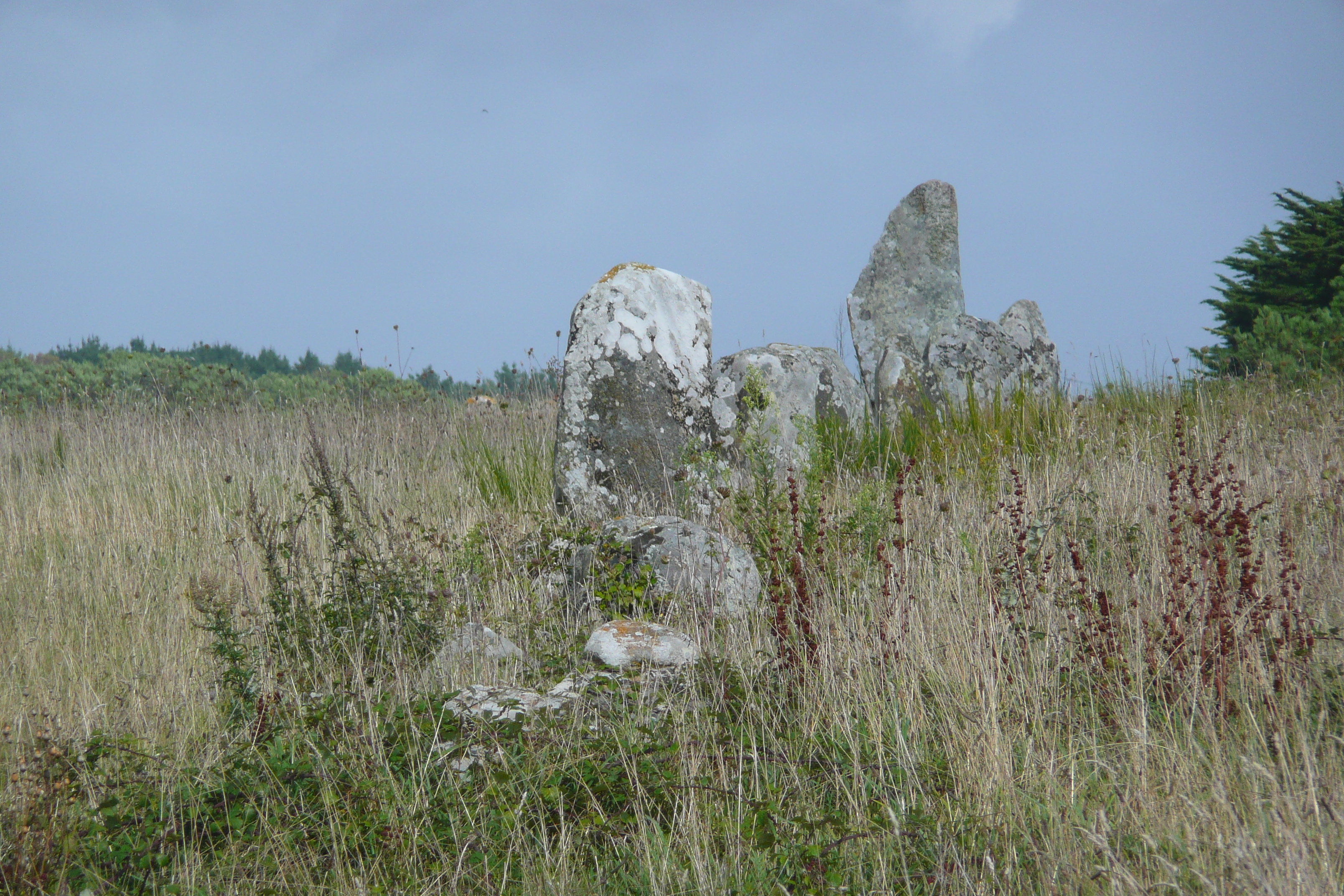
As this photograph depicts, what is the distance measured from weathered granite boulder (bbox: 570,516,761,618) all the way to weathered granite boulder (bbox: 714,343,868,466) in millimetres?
2639

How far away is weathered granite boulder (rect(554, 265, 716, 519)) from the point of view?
6836 millimetres

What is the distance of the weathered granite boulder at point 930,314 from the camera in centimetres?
1000

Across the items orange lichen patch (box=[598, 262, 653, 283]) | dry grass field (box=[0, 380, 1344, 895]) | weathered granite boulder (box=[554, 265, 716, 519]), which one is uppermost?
orange lichen patch (box=[598, 262, 653, 283])

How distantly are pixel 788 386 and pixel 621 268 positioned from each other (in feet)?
6.69

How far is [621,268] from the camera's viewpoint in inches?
285

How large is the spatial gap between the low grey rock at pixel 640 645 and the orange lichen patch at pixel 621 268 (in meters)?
3.69

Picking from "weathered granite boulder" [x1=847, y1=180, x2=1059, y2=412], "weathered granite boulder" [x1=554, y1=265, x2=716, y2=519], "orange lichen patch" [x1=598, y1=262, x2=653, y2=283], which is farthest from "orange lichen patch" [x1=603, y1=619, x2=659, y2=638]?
"weathered granite boulder" [x1=847, y1=180, x2=1059, y2=412]

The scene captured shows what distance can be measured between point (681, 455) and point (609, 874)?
14.6 ft

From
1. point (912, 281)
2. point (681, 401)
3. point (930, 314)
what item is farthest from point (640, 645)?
point (912, 281)

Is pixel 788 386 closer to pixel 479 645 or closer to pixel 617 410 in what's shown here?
pixel 617 410

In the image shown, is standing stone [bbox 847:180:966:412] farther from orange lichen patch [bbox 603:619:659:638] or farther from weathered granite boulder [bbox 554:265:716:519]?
orange lichen patch [bbox 603:619:659:638]

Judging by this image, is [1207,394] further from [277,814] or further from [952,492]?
[277,814]

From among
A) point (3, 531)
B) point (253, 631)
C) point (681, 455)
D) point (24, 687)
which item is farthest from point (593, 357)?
point (3, 531)

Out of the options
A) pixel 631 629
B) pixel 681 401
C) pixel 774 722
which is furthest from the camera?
pixel 681 401
